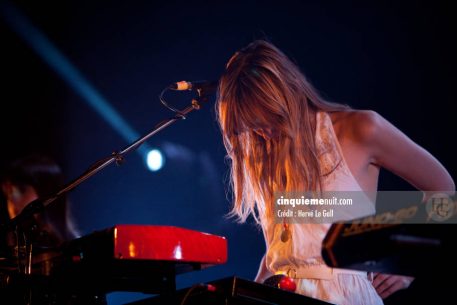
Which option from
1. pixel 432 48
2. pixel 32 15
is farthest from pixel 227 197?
pixel 32 15

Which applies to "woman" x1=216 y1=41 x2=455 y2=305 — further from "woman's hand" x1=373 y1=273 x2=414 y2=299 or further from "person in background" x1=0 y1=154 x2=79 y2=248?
"person in background" x1=0 y1=154 x2=79 y2=248

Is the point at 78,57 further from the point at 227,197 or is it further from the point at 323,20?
the point at 323,20

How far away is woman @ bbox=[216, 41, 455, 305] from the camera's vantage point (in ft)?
5.90

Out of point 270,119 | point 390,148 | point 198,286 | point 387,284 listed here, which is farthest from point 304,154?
point 198,286

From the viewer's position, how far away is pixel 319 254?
5.93 ft

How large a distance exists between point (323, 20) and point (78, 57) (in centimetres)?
170

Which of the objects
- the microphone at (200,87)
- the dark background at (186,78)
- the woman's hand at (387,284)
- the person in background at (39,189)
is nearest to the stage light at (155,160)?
the dark background at (186,78)

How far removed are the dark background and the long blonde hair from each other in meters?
0.52

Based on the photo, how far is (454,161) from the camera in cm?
227

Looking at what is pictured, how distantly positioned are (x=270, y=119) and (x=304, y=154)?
19cm

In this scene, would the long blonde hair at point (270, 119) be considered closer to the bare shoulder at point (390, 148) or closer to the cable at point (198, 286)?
the bare shoulder at point (390, 148)

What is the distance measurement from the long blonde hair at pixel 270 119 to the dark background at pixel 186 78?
1.72 ft

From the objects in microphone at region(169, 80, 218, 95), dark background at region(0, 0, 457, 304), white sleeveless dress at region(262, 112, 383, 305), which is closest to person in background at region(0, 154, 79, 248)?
dark background at region(0, 0, 457, 304)

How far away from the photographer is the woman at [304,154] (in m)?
1.80
